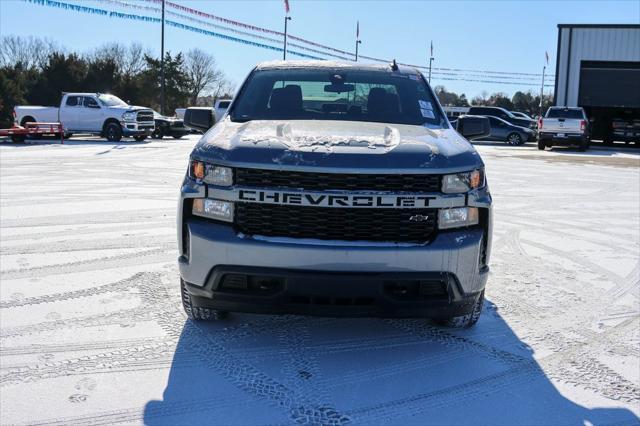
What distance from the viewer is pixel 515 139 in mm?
28625

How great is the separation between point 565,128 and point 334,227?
22604 mm

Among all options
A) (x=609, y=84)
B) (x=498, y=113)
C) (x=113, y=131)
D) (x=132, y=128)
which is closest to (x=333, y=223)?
(x=132, y=128)

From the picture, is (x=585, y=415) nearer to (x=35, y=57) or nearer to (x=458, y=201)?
(x=458, y=201)

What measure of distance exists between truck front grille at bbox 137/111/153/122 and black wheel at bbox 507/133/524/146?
16577mm

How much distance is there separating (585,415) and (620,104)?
32.0m

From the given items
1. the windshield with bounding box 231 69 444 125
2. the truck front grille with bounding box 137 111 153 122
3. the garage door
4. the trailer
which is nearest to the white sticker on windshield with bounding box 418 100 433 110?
the windshield with bounding box 231 69 444 125

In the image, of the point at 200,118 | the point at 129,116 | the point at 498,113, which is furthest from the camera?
the point at 498,113

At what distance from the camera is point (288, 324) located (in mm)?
4105

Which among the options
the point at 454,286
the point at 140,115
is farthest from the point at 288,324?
the point at 140,115

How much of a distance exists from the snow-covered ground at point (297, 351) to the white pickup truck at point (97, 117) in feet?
60.8

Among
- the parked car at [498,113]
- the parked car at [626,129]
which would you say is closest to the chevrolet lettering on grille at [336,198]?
the parked car at [498,113]

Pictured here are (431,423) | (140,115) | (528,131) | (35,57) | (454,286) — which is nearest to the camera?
(431,423)

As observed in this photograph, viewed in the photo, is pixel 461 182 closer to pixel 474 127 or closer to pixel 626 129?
pixel 474 127

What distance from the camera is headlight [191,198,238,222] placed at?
329 centimetres
